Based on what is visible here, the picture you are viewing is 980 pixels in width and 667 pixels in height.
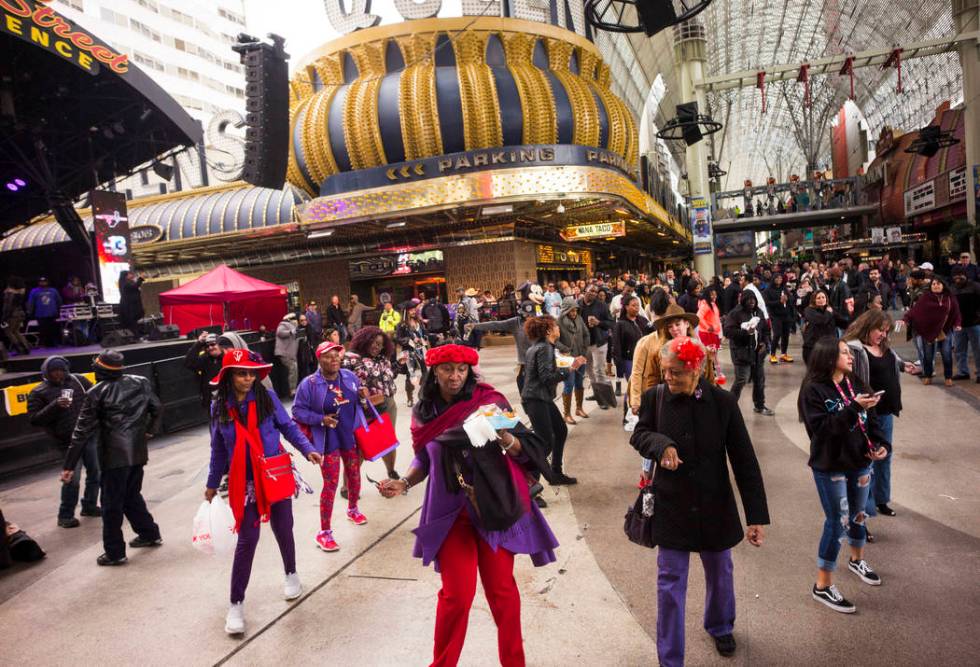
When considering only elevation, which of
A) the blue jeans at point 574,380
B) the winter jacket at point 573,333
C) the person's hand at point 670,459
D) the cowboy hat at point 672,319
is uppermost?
the cowboy hat at point 672,319

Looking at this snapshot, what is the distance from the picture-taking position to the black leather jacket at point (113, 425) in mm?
4691

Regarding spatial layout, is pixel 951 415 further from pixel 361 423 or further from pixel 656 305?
pixel 361 423

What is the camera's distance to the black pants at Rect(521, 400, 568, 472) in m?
5.58

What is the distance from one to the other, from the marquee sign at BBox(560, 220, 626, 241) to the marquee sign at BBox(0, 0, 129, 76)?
53.2 ft

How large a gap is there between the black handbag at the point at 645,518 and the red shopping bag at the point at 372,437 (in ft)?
8.98

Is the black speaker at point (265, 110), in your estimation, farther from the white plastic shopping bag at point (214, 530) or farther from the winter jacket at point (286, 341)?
the white plastic shopping bag at point (214, 530)

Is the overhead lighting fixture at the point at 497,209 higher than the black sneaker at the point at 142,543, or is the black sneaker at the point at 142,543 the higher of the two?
the overhead lighting fixture at the point at 497,209

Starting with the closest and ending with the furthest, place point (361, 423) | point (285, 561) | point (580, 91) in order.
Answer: point (285, 561), point (361, 423), point (580, 91)

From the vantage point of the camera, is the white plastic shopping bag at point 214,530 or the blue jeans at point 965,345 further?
the blue jeans at point 965,345

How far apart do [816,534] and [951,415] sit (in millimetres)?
4387

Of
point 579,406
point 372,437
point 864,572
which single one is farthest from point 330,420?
point 579,406

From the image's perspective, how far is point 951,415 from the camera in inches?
283

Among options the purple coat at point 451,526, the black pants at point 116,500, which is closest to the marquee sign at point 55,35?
the black pants at point 116,500

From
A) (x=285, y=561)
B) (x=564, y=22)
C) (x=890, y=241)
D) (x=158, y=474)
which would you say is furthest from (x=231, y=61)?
(x=285, y=561)
